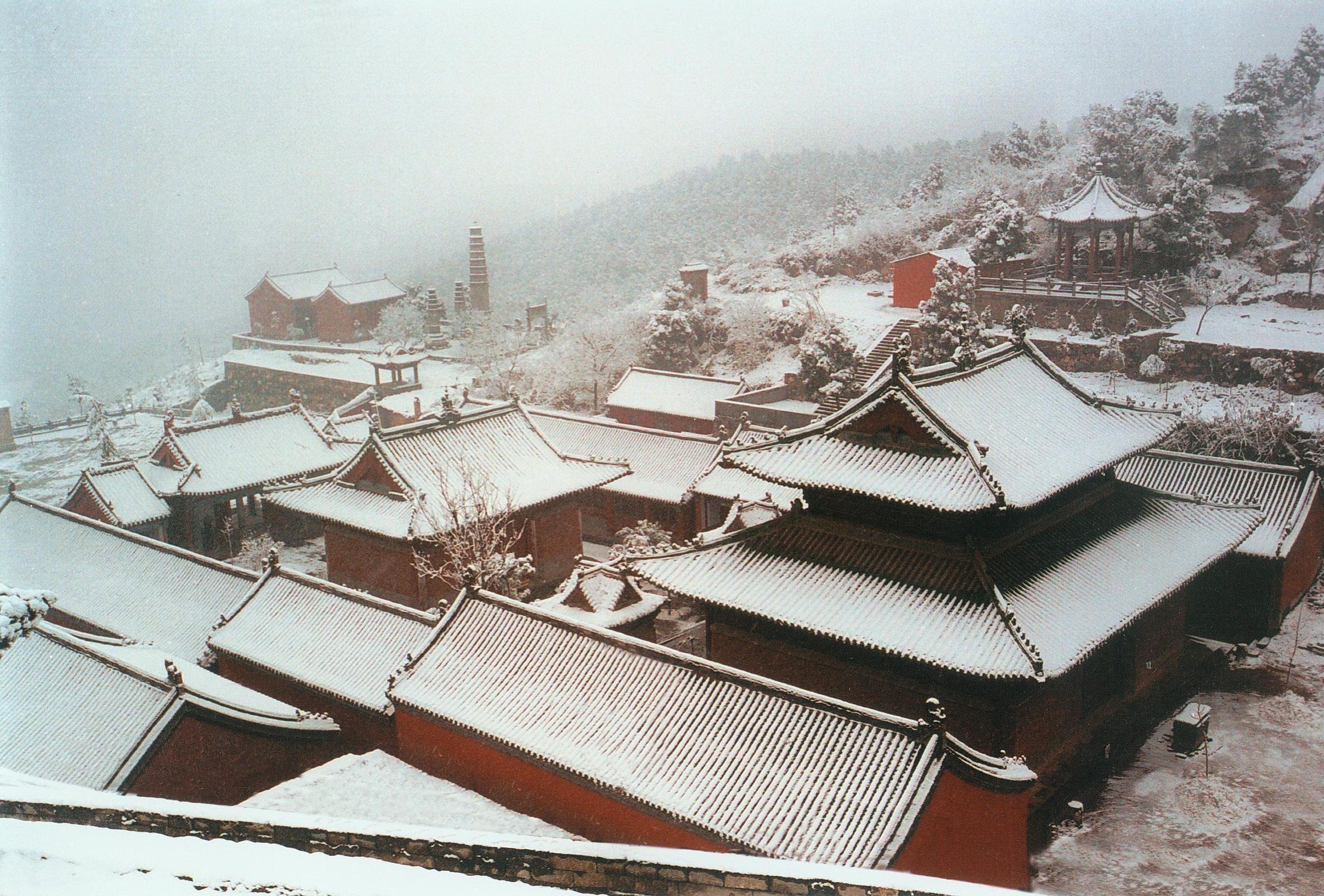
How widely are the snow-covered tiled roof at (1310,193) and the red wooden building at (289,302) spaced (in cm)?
1781

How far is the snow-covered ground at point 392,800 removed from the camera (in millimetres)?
9914

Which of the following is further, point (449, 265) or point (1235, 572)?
point (449, 265)

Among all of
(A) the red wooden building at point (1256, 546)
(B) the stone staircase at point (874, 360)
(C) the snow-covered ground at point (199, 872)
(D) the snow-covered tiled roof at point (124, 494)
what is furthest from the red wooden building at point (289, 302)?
(A) the red wooden building at point (1256, 546)

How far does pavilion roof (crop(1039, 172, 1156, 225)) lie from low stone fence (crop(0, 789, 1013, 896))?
16073 millimetres

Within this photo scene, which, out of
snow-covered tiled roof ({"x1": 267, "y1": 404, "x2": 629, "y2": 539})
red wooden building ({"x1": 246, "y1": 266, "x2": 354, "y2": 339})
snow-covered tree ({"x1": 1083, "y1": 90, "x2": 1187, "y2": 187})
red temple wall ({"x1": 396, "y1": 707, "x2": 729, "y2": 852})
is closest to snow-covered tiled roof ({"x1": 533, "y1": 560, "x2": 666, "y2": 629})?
red temple wall ({"x1": 396, "y1": 707, "x2": 729, "y2": 852})

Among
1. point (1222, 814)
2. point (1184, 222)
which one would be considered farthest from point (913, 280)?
point (1222, 814)

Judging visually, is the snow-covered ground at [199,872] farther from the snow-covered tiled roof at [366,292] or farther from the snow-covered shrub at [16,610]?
the snow-covered tiled roof at [366,292]

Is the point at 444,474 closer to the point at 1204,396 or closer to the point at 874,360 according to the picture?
the point at 874,360

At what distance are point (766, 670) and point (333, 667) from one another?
16.9ft

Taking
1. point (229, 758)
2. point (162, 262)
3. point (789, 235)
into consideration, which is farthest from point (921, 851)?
point (789, 235)

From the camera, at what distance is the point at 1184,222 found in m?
18.9

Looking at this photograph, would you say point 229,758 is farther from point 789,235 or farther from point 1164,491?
point 789,235

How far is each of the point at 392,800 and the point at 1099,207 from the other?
1670 centimetres

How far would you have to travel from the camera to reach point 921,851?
326 inches
